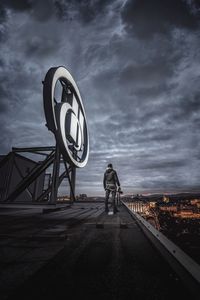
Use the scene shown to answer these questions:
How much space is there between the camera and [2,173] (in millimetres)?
16188

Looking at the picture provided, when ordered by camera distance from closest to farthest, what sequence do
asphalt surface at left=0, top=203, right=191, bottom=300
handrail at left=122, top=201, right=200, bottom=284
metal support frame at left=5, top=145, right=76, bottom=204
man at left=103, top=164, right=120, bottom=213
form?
1. asphalt surface at left=0, top=203, right=191, bottom=300
2. handrail at left=122, top=201, right=200, bottom=284
3. man at left=103, top=164, right=120, bottom=213
4. metal support frame at left=5, top=145, right=76, bottom=204

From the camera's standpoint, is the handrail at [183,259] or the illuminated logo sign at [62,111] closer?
the handrail at [183,259]

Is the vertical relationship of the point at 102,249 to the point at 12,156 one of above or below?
below

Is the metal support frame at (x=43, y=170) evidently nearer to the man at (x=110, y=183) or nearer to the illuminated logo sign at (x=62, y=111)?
the illuminated logo sign at (x=62, y=111)

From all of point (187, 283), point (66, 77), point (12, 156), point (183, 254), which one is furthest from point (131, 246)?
point (12, 156)

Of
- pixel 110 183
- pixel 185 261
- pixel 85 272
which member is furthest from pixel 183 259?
pixel 110 183

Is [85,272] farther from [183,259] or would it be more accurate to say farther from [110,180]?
[110,180]

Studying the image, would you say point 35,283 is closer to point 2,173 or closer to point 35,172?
point 35,172

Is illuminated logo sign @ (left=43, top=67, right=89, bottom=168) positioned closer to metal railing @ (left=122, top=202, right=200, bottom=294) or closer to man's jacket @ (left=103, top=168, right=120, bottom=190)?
man's jacket @ (left=103, top=168, right=120, bottom=190)

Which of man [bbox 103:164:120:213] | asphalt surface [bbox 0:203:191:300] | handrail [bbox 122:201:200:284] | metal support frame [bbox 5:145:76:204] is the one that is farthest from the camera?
metal support frame [bbox 5:145:76:204]

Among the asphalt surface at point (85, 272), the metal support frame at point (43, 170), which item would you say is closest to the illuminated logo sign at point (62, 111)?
the metal support frame at point (43, 170)

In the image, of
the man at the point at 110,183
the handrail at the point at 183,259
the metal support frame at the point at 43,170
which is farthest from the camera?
the metal support frame at the point at 43,170

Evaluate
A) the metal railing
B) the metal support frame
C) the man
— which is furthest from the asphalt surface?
the metal support frame

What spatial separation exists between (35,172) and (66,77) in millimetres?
6165
